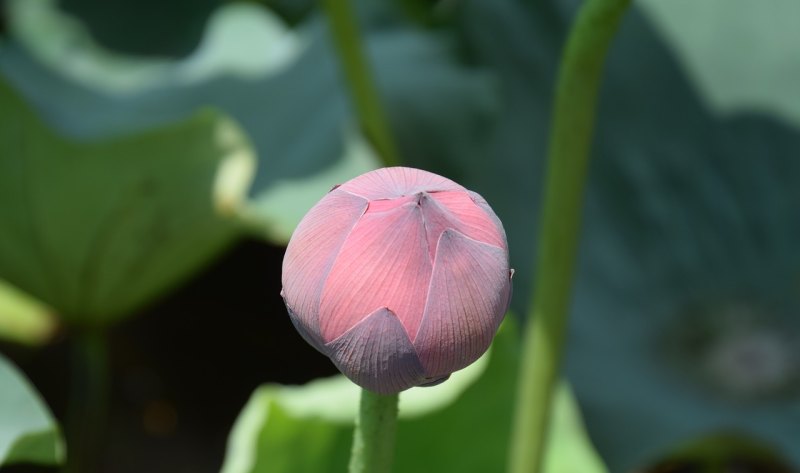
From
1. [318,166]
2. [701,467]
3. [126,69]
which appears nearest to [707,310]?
[701,467]

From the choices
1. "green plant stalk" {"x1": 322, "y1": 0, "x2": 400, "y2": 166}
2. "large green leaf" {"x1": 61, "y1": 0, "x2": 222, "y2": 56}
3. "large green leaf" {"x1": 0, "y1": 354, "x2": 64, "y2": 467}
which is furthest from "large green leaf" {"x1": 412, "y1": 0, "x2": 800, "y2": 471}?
"large green leaf" {"x1": 0, "y1": 354, "x2": 64, "y2": 467}

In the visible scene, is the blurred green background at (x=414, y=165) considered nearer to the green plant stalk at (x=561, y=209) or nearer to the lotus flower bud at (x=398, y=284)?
the green plant stalk at (x=561, y=209)

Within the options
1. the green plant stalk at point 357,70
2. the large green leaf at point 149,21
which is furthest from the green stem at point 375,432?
the large green leaf at point 149,21

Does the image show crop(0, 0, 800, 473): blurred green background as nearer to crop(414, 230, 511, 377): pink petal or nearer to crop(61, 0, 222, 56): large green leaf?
crop(61, 0, 222, 56): large green leaf

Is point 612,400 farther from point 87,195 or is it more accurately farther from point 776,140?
point 87,195

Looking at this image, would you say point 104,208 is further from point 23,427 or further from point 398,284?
point 398,284

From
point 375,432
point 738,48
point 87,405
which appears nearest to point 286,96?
point 87,405
